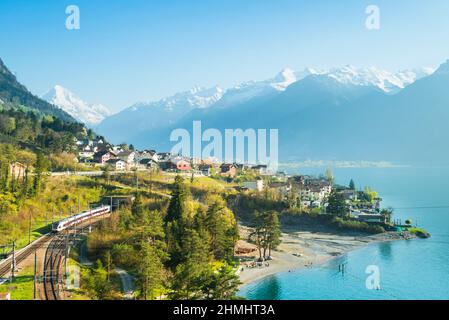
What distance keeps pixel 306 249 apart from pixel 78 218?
21.4m

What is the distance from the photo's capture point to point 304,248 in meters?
40.0

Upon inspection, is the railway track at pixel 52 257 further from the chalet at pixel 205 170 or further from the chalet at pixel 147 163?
the chalet at pixel 205 170

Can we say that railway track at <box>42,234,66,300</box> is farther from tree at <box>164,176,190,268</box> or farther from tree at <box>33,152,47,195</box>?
tree at <box>33,152,47,195</box>

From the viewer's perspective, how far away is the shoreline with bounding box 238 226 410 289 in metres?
31.9

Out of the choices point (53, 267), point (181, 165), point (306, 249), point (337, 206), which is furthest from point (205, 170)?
point (53, 267)

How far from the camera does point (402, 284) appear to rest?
101 ft

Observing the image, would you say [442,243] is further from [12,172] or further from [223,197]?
[12,172]

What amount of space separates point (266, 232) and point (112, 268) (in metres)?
15.0

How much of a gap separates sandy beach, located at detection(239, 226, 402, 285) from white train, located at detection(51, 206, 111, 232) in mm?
12743

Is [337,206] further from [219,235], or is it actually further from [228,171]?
[219,235]

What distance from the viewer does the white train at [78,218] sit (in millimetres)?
28797

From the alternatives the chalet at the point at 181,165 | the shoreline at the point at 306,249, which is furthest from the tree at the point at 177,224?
the chalet at the point at 181,165

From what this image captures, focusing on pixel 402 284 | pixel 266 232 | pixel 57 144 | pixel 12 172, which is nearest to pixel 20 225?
pixel 12 172
